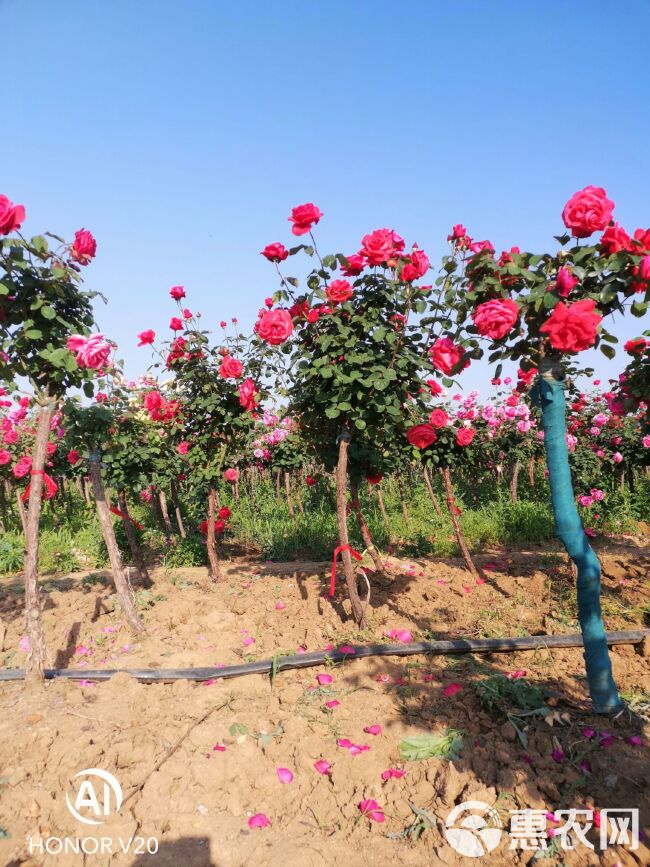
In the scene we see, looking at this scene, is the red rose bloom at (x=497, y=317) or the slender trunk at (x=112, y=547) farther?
the slender trunk at (x=112, y=547)

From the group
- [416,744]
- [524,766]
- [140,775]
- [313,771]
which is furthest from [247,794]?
[524,766]

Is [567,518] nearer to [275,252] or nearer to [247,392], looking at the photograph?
[275,252]

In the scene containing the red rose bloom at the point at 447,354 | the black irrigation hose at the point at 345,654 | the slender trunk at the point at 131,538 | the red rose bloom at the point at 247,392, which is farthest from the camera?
the slender trunk at the point at 131,538

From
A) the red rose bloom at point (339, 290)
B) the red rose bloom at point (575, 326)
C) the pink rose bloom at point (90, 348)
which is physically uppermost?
the red rose bloom at point (339, 290)

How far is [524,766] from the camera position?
90.2 inches

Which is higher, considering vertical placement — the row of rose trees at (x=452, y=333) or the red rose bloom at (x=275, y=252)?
the red rose bloom at (x=275, y=252)

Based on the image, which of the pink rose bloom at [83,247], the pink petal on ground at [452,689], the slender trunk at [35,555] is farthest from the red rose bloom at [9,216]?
the pink petal on ground at [452,689]

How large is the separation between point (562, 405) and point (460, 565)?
4.46m

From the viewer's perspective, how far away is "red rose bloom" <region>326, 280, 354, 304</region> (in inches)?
132

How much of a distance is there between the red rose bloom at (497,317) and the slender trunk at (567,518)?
393 millimetres

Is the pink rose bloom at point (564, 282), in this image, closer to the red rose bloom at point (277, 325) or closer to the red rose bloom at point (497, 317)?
the red rose bloom at point (497, 317)

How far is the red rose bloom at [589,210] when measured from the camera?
83.5 inches

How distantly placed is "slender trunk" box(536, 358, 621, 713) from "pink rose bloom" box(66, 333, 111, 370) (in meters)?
2.32

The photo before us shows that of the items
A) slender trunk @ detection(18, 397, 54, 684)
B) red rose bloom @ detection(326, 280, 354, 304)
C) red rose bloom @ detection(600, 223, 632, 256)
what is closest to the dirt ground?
slender trunk @ detection(18, 397, 54, 684)
